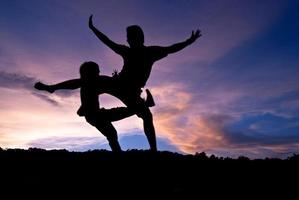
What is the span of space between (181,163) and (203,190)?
5.80ft

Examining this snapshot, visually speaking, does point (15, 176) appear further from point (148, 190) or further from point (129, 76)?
point (129, 76)

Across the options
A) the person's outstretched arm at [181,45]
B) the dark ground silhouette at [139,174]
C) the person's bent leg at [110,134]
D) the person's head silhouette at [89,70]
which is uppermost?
the person's outstretched arm at [181,45]

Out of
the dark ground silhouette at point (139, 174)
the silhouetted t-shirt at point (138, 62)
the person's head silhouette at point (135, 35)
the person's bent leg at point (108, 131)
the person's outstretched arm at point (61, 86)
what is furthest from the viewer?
the person's head silhouette at point (135, 35)

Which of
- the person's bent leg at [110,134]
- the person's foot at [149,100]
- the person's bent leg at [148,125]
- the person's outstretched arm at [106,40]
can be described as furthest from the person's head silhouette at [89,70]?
the person's bent leg at [148,125]

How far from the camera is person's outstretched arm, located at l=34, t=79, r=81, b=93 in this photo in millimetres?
10537

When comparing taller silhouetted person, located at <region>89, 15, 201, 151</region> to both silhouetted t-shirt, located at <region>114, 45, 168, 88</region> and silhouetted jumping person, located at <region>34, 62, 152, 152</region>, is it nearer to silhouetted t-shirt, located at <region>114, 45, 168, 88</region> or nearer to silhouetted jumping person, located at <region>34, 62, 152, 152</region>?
silhouetted t-shirt, located at <region>114, 45, 168, 88</region>

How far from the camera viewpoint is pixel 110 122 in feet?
35.7

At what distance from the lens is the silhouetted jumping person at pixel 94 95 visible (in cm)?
1042

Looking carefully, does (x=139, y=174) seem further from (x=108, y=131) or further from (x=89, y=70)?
(x=89, y=70)

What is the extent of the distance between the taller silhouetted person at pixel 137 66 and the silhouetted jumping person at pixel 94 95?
11.4 inches

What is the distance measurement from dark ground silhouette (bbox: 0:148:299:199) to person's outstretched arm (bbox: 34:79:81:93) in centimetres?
158

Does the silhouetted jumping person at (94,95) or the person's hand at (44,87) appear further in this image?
the person's hand at (44,87)

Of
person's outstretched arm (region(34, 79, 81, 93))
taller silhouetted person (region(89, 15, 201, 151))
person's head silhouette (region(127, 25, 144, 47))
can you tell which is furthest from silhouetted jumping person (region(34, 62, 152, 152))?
person's head silhouette (region(127, 25, 144, 47))

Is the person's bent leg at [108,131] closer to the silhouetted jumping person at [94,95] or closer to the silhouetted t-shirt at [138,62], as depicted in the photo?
the silhouetted jumping person at [94,95]
